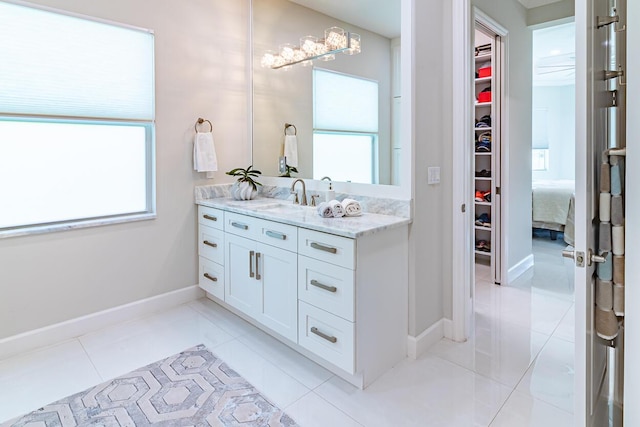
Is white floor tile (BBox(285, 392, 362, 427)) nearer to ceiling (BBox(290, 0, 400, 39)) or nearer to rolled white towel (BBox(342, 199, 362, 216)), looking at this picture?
rolled white towel (BBox(342, 199, 362, 216))

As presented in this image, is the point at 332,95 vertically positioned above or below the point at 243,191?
above

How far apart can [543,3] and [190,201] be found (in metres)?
4.02

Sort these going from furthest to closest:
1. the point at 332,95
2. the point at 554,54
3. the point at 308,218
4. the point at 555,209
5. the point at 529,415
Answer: the point at 554,54 → the point at 555,209 → the point at 332,95 → the point at 308,218 → the point at 529,415

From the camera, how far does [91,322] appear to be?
276 cm

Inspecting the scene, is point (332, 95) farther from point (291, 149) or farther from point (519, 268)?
point (519, 268)

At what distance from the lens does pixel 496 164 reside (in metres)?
3.69

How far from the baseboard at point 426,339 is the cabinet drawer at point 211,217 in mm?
1650

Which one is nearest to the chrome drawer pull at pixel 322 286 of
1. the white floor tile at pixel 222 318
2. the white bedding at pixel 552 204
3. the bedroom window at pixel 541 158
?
the white floor tile at pixel 222 318

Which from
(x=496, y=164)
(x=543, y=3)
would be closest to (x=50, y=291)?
(x=496, y=164)

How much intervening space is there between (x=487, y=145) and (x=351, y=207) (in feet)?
7.87

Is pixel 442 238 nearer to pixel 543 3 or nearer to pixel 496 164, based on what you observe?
pixel 496 164

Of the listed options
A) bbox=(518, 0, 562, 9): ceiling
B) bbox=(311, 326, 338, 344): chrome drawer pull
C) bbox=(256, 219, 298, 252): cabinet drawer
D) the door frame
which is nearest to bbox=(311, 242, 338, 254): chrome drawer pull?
bbox=(256, 219, 298, 252): cabinet drawer

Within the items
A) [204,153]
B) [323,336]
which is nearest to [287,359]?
[323,336]

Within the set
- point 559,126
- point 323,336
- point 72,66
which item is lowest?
point 323,336
